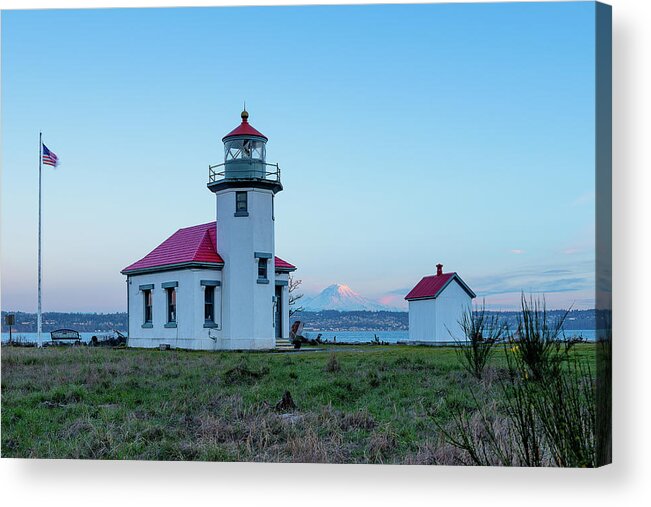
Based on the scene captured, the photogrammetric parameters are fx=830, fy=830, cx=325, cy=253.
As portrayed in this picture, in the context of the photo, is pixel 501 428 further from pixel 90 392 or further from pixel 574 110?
pixel 90 392

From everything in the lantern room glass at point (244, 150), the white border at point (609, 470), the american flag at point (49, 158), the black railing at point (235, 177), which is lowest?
the white border at point (609, 470)

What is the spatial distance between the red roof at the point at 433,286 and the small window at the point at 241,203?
16.8 feet

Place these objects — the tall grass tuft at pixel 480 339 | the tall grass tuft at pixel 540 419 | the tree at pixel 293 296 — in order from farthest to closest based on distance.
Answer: the tree at pixel 293 296 < the tall grass tuft at pixel 480 339 < the tall grass tuft at pixel 540 419

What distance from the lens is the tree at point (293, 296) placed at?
11.5m

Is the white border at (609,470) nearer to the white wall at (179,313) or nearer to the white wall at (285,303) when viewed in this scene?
the white wall at (285,303)

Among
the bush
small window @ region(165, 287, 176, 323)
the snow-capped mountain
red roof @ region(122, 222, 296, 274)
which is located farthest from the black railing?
the bush

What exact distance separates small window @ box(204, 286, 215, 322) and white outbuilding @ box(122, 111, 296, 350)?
0.06 ft

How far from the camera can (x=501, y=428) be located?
24.6 feet

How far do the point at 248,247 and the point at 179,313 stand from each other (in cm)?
185


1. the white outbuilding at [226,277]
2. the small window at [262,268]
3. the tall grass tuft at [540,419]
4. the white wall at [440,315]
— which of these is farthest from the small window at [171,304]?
the tall grass tuft at [540,419]

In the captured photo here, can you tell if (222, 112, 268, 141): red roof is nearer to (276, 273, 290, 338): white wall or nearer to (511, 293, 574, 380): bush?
(276, 273, 290, 338): white wall

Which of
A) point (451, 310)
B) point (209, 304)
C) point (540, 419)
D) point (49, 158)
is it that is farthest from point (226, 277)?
point (540, 419)

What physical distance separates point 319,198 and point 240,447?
3427 millimetres

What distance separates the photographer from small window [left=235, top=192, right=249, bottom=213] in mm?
15062
